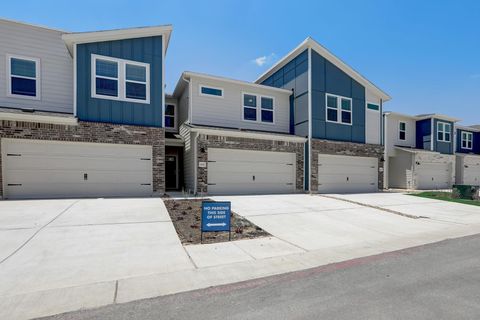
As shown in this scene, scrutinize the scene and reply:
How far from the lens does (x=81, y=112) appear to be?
12.0m

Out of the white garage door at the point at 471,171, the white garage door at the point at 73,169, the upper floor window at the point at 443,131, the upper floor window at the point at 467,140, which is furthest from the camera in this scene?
the upper floor window at the point at 467,140

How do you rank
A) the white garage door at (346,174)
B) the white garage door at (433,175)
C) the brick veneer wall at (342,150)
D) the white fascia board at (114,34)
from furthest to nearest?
the white garage door at (433,175) < the white garage door at (346,174) < the brick veneer wall at (342,150) < the white fascia board at (114,34)

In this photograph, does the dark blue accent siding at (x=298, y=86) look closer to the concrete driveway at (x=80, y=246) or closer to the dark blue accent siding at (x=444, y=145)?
the concrete driveway at (x=80, y=246)

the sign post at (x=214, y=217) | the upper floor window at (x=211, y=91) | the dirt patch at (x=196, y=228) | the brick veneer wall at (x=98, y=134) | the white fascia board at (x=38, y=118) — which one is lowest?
the dirt patch at (x=196, y=228)

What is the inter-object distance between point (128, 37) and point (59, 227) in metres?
9.59

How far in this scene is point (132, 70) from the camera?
12953 mm

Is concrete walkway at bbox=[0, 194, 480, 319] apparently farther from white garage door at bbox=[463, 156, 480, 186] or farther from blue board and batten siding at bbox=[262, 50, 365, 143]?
white garage door at bbox=[463, 156, 480, 186]

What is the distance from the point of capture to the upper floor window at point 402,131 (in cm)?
2375

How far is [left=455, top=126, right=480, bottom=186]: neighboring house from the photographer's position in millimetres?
25438

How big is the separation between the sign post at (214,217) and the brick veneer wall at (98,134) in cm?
723

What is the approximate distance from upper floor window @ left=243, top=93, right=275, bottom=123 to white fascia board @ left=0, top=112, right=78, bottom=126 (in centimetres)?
913

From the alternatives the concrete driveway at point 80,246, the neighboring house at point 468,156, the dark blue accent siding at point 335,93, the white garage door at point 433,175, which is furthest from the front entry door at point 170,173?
the neighboring house at point 468,156

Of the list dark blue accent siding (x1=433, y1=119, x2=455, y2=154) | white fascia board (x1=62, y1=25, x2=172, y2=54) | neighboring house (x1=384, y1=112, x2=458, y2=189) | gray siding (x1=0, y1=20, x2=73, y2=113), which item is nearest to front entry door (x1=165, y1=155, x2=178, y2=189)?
gray siding (x1=0, y1=20, x2=73, y2=113)

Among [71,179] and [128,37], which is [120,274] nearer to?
[71,179]
